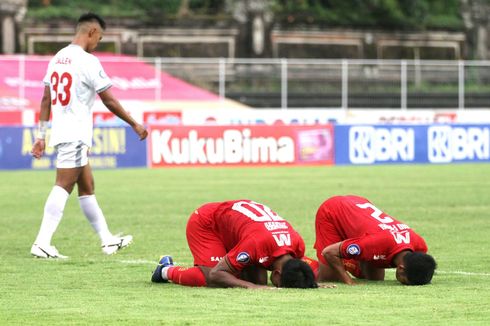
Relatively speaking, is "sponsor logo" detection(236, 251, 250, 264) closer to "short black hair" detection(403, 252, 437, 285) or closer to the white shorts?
"short black hair" detection(403, 252, 437, 285)

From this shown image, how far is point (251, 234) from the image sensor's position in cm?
934

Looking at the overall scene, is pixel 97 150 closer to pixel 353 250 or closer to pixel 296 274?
pixel 353 250

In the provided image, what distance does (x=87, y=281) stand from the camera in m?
10.3

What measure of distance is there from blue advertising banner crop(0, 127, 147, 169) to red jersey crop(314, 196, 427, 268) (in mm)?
19923

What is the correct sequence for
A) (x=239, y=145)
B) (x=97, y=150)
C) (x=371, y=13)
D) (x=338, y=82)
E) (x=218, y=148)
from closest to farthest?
(x=97, y=150) < (x=218, y=148) < (x=239, y=145) < (x=338, y=82) < (x=371, y=13)

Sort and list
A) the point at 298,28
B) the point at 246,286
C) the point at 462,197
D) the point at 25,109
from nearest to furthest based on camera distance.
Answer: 1. the point at 246,286
2. the point at 462,197
3. the point at 25,109
4. the point at 298,28

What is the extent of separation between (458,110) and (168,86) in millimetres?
9452

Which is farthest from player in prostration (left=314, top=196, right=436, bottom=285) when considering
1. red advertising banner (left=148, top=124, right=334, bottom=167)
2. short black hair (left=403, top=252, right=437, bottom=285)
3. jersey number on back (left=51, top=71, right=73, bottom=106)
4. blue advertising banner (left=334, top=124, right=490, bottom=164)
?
blue advertising banner (left=334, top=124, right=490, bottom=164)

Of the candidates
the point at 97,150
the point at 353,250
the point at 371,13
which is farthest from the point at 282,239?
the point at 371,13

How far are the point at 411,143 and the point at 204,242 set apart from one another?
2367 centimetres

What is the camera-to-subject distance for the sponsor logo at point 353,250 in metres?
9.65

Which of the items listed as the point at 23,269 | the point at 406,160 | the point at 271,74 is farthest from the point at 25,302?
the point at 271,74

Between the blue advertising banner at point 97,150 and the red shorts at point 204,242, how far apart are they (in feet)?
65.4

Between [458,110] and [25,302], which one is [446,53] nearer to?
[458,110]
